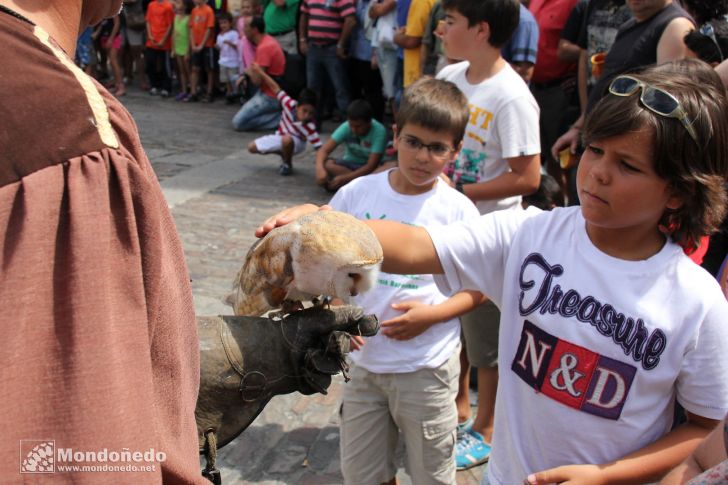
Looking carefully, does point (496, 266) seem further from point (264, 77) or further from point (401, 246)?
point (264, 77)

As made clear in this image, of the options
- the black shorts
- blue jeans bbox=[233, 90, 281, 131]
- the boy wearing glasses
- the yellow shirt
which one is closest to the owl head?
the boy wearing glasses

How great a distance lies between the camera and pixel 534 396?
173cm

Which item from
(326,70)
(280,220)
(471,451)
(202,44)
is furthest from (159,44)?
(280,220)

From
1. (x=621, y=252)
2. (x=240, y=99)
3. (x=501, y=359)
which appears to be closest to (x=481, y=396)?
(x=501, y=359)

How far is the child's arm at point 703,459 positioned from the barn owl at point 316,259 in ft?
2.70

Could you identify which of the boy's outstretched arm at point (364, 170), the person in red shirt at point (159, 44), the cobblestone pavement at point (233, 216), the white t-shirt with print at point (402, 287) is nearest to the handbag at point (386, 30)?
the cobblestone pavement at point (233, 216)

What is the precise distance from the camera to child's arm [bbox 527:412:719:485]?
1577mm

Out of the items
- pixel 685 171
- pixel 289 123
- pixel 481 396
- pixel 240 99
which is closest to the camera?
pixel 685 171

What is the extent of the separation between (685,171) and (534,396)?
0.68 meters

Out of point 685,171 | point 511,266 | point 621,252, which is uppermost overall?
point 685,171

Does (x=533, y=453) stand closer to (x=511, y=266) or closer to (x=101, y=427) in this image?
(x=511, y=266)

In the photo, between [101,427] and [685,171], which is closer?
[101,427]

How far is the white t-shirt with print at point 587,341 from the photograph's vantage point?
5.19 ft

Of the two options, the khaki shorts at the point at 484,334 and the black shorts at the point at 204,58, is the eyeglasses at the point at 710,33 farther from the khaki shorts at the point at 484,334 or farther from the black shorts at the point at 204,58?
the black shorts at the point at 204,58
